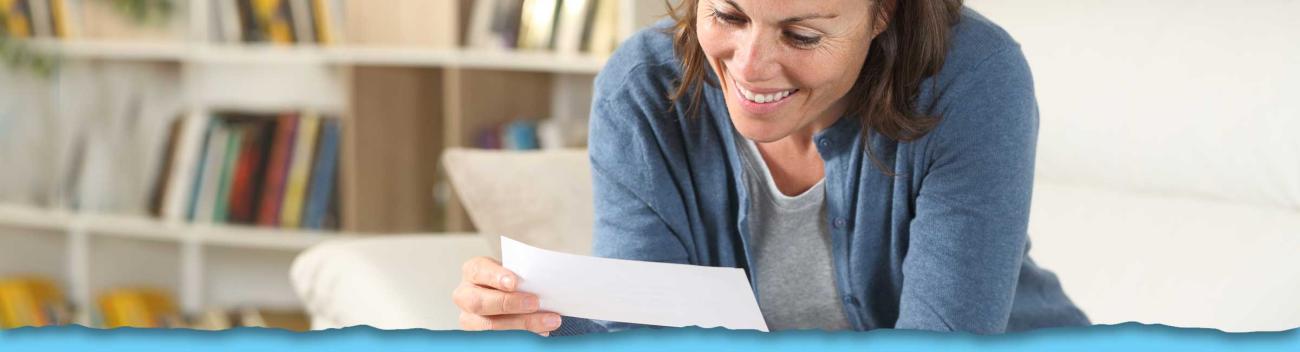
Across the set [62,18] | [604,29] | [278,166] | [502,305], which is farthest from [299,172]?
[502,305]

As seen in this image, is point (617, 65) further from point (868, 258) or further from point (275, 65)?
point (275, 65)

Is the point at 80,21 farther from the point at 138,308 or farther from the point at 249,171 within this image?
the point at 138,308

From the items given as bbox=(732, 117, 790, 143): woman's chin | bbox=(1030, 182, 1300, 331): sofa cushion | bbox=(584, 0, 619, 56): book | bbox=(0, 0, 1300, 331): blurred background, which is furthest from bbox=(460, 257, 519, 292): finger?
bbox=(584, 0, 619, 56): book

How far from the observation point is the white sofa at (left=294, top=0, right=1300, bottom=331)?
0.85 metres

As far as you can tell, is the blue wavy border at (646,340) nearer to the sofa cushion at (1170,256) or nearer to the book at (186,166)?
the sofa cushion at (1170,256)

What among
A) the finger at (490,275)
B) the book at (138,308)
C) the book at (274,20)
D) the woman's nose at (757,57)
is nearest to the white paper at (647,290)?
the finger at (490,275)

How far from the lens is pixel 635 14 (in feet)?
5.43

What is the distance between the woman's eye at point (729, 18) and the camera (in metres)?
0.67

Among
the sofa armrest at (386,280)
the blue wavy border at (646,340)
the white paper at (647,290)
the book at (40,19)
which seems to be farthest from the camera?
the book at (40,19)

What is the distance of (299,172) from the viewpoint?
214cm

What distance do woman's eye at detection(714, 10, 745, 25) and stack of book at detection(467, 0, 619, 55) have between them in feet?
3.87

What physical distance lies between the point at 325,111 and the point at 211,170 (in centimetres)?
23

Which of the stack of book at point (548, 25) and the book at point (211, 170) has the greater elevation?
the stack of book at point (548, 25)

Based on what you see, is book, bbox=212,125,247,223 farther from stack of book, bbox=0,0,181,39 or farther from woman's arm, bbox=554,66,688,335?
woman's arm, bbox=554,66,688,335
